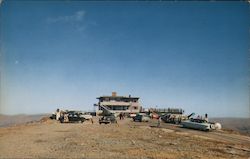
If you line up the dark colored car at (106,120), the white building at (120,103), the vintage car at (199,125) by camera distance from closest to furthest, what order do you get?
the vintage car at (199,125)
the dark colored car at (106,120)
the white building at (120,103)

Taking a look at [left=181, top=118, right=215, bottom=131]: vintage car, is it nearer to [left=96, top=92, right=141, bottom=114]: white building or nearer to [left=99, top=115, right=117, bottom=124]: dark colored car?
[left=99, top=115, right=117, bottom=124]: dark colored car

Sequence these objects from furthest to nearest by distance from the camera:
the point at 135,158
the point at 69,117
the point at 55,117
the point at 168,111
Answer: the point at 168,111 < the point at 55,117 < the point at 69,117 < the point at 135,158

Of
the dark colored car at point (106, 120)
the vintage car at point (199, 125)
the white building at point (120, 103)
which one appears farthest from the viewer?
the white building at point (120, 103)

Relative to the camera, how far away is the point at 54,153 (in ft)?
56.9

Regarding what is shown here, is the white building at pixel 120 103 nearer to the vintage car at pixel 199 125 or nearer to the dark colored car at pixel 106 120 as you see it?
the dark colored car at pixel 106 120

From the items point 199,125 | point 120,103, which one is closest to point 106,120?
point 199,125

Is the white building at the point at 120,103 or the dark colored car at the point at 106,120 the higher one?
the white building at the point at 120,103

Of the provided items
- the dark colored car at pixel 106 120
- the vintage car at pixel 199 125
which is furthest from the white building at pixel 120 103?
the vintage car at pixel 199 125

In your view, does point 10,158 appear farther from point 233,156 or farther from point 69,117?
point 69,117

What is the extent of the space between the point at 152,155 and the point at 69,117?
1330 inches

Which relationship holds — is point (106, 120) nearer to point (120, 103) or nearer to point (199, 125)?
point (199, 125)

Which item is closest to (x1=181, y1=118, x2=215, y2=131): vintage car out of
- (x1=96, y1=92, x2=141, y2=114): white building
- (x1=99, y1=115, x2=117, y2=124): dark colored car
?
(x1=99, y1=115, x2=117, y2=124): dark colored car

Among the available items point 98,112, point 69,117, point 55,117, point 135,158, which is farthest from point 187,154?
point 98,112

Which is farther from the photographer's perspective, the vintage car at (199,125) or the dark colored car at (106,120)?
the dark colored car at (106,120)
